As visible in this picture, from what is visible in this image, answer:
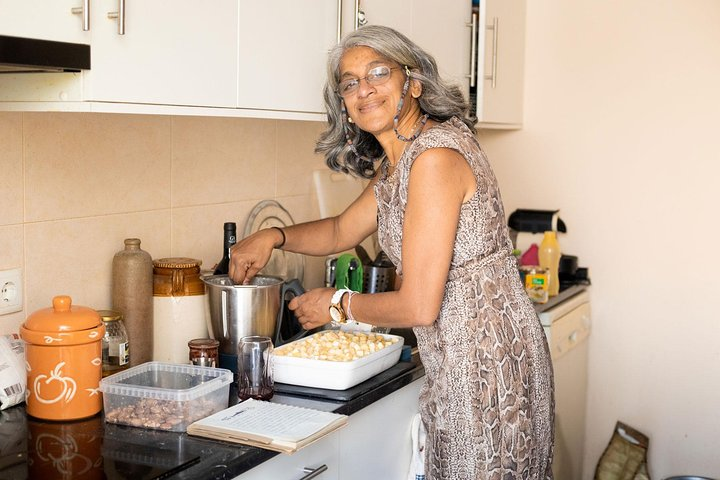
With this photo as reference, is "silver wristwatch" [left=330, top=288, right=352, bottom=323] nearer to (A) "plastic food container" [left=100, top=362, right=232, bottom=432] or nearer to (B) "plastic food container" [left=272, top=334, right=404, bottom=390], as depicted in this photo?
(B) "plastic food container" [left=272, top=334, right=404, bottom=390]

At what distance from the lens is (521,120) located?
3.21 metres

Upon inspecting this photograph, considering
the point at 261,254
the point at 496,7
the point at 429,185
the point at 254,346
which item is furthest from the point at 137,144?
the point at 496,7

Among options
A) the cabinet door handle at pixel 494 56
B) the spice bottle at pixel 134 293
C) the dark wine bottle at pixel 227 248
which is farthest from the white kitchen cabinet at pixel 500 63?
the spice bottle at pixel 134 293

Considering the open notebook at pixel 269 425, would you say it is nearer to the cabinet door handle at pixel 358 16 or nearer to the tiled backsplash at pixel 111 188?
the tiled backsplash at pixel 111 188

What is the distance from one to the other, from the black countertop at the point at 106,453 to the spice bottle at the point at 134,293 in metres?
0.26

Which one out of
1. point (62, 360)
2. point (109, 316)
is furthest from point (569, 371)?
point (62, 360)

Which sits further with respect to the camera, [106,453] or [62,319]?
[62,319]

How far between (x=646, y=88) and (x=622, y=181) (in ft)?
1.01

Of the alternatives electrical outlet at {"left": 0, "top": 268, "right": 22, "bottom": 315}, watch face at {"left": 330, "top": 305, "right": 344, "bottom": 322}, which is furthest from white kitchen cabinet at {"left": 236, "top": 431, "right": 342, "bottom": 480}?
electrical outlet at {"left": 0, "top": 268, "right": 22, "bottom": 315}

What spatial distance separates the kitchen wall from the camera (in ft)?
9.75

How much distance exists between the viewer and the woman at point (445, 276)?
1.76 metres

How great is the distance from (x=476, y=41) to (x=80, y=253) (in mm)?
1393

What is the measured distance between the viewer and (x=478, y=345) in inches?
74.2

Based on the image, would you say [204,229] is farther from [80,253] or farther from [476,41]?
[476,41]
